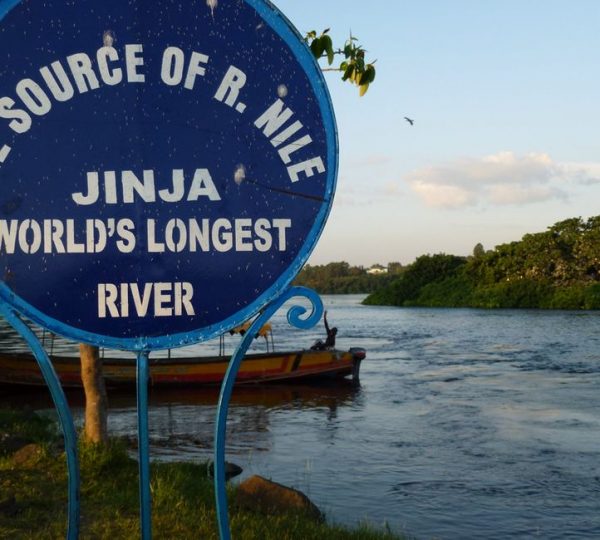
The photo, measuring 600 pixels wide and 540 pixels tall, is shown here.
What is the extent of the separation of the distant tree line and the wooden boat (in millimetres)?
54799

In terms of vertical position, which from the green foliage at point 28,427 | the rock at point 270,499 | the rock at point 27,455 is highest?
the rock at point 27,455

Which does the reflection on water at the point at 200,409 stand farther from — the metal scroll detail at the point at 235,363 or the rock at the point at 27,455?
the metal scroll detail at the point at 235,363

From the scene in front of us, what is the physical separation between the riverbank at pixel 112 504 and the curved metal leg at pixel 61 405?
3039 mm

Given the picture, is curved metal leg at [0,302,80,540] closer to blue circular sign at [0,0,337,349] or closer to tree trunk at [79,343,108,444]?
blue circular sign at [0,0,337,349]

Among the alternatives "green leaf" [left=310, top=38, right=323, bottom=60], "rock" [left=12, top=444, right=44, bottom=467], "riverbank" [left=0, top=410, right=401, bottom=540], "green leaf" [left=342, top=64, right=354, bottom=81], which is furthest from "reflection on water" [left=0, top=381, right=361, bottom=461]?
"green leaf" [left=310, top=38, right=323, bottom=60]

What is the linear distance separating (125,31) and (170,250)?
0.81 metres

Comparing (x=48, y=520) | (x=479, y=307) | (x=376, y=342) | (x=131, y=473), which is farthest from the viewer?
(x=479, y=307)

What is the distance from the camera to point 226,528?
2.97 meters

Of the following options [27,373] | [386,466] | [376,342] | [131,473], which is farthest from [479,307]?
[131,473]

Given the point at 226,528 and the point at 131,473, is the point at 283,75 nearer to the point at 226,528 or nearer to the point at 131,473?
the point at 226,528

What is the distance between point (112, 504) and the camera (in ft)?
22.7

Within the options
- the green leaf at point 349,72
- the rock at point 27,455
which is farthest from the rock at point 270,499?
the green leaf at point 349,72

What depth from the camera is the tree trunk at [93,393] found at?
9.11 m

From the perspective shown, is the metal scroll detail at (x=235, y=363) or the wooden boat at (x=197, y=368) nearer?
the metal scroll detail at (x=235, y=363)
